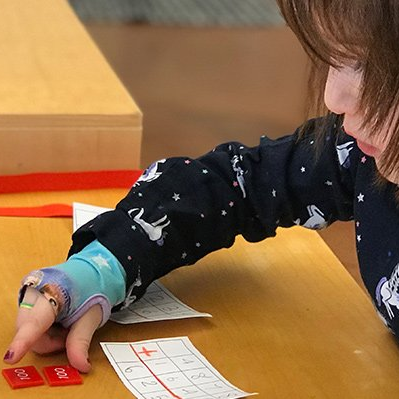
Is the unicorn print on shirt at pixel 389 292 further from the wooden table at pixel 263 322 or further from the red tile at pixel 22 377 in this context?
the red tile at pixel 22 377

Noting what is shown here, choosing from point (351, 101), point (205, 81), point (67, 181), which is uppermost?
point (351, 101)

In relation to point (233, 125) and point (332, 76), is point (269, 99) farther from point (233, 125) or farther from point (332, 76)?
point (332, 76)

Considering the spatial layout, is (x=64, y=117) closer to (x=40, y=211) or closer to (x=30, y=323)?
(x=40, y=211)

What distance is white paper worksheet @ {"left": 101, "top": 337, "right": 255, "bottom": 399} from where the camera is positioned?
62cm

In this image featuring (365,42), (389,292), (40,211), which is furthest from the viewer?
(40,211)

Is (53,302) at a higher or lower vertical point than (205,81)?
higher

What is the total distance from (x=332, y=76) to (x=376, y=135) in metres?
0.04

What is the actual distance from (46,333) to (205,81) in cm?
149

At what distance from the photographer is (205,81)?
2.11 meters

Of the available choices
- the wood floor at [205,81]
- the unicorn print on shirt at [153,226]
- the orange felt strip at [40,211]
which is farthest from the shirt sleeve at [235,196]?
the wood floor at [205,81]

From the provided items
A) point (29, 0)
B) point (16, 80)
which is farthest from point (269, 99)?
point (16, 80)

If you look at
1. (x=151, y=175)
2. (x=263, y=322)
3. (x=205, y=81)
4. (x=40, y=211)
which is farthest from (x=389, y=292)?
(x=205, y=81)

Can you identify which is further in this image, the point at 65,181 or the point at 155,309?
the point at 65,181

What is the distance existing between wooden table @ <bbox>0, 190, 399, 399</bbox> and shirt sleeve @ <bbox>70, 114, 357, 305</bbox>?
34 millimetres
